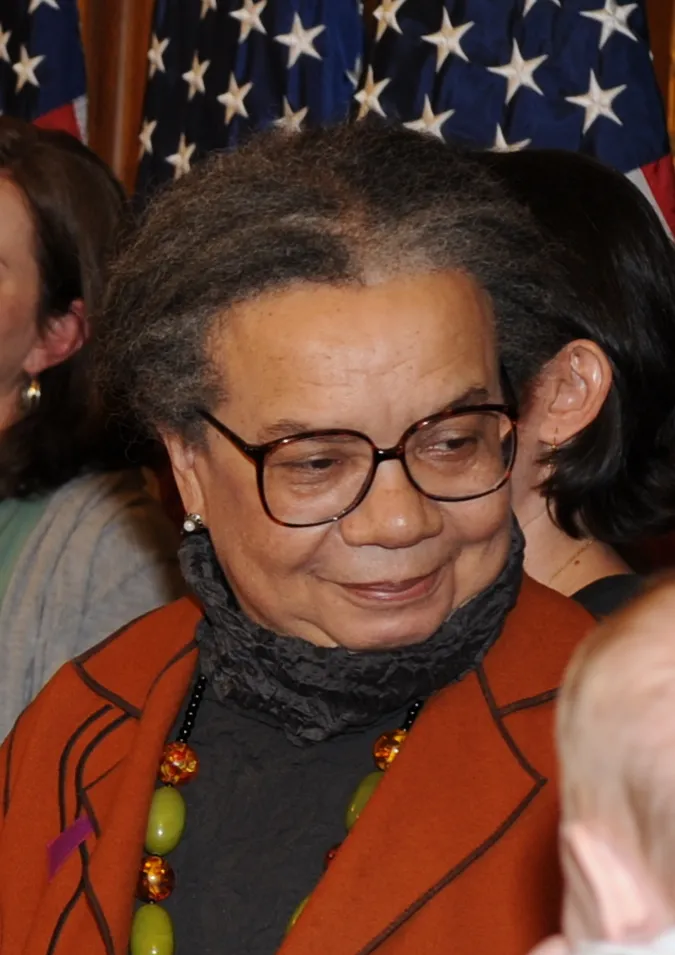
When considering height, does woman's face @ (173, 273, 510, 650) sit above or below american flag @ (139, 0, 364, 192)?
above

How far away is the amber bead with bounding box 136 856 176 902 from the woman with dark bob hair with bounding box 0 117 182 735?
0.98 m

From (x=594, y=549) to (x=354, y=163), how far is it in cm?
64

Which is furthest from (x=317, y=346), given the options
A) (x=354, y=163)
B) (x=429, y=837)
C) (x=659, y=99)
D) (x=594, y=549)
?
(x=659, y=99)

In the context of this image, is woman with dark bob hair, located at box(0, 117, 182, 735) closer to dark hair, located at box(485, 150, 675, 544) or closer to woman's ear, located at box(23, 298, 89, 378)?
woman's ear, located at box(23, 298, 89, 378)

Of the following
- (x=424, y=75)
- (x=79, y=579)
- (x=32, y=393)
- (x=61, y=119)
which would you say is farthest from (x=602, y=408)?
(x=61, y=119)

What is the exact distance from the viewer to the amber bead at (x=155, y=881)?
1620mm

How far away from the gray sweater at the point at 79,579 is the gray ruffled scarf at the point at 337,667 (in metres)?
0.90

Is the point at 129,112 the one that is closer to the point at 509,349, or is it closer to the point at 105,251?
the point at 105,251

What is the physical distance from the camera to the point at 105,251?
291 centimetres

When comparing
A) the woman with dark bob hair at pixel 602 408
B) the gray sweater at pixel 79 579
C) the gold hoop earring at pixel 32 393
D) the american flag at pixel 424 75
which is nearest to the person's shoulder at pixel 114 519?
the gray sweater at pixel 79 579

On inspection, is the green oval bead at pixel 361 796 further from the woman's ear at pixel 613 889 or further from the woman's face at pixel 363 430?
the woman's ear at pixel 613 889

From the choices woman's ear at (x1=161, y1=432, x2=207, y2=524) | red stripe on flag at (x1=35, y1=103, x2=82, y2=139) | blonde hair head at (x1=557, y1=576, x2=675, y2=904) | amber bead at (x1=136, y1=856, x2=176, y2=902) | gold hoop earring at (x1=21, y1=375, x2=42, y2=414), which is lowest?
gold hoop earring at (x1=21, y1=375, x2=42, y2=414)

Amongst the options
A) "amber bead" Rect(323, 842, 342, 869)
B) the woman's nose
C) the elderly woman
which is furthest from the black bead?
the woman's nose

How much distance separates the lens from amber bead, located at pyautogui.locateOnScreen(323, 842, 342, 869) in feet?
5.07
